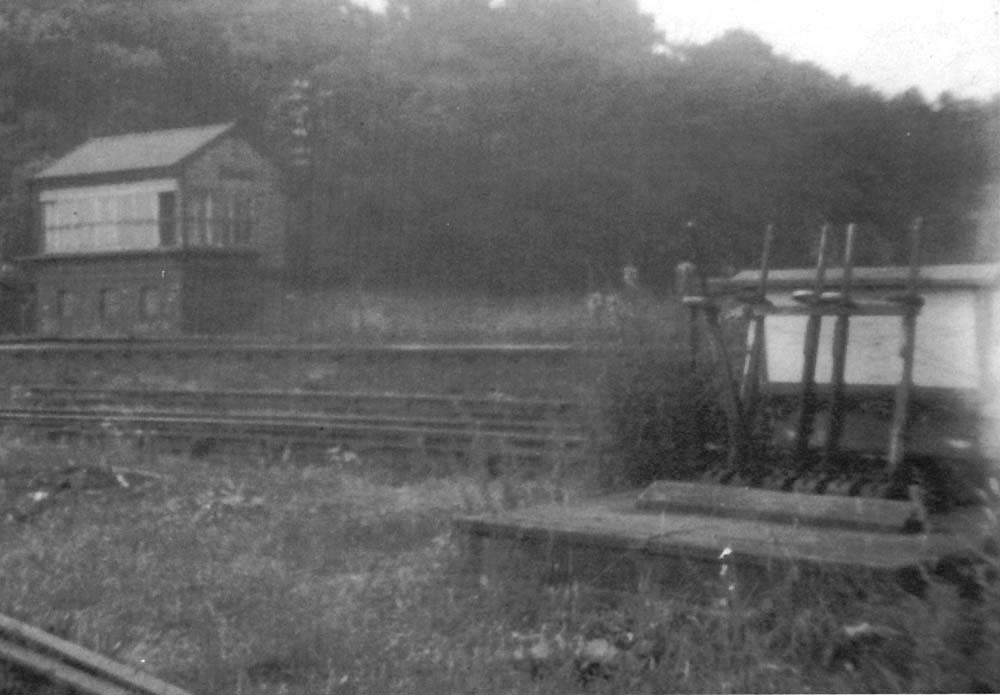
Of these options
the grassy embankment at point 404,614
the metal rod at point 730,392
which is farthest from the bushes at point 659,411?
the metal rod at point 730,392

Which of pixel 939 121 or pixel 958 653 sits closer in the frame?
pixel 958 653

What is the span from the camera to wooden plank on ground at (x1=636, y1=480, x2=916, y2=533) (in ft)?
21.6

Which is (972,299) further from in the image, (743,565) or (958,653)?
(958,653)

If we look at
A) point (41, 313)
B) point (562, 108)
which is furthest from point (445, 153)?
point (41, 313)

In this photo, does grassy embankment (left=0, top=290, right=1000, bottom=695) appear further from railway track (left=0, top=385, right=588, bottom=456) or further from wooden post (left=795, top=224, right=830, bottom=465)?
railway track (left=0, top=385, right=588, bottom=456)

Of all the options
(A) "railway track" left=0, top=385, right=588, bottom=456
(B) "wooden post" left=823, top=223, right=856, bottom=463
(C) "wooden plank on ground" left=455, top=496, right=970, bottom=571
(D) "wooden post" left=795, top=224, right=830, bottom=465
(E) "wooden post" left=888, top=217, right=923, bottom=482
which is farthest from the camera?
(A) "railway track" left=0, top=385, right=588, bottom=456

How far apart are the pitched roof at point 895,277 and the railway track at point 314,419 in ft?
14.5

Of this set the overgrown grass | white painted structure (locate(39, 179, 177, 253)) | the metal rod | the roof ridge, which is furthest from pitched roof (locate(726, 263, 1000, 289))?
white painted structure (locate(39, 179, 177, 253))

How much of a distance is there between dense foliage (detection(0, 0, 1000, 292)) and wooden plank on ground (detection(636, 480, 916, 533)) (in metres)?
13.6

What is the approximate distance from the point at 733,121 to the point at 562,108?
11595 millimetres

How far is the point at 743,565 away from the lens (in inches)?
243

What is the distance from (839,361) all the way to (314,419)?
9418 millimetres

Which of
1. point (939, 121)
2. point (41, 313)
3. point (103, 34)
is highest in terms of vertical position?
point (103, 34)

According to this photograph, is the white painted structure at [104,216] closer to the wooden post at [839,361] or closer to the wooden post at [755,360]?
the wooden post at [755,360]
